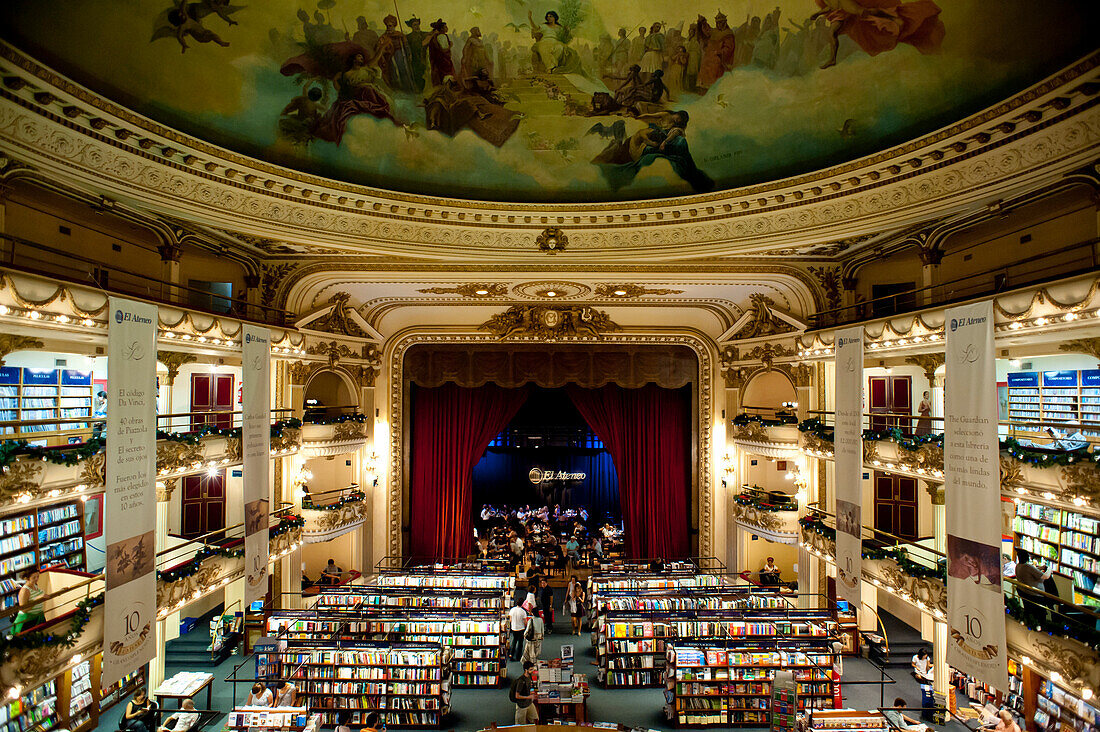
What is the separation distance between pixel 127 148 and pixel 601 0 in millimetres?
7116

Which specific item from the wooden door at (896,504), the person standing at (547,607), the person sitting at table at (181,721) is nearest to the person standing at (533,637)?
the person standing at (547,607)

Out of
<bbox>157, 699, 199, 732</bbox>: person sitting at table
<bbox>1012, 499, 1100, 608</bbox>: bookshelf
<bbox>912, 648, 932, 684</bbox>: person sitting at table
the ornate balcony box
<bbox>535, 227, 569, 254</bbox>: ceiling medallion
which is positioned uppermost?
<bbox>535, 227, 569, 254</bbox>: ceiling medallion

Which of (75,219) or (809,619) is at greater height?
(75,219)

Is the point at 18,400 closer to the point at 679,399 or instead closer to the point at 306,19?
the point at 306,19

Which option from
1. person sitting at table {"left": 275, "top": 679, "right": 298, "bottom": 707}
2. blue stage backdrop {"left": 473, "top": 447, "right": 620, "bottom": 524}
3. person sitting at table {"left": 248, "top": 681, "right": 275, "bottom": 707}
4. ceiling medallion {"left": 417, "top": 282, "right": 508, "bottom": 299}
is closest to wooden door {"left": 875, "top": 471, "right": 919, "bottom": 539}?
blue stage backdrop {"left": 473, "top": 447, "right": 620, "bottom": 524}

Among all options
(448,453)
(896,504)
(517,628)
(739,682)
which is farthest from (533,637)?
(896,504)

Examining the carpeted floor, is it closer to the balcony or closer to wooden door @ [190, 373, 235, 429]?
the balcony

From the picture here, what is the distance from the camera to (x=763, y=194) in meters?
9.48

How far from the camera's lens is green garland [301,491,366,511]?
1240 centimetres

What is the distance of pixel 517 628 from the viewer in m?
10.6

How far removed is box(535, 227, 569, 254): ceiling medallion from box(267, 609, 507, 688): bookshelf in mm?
6967

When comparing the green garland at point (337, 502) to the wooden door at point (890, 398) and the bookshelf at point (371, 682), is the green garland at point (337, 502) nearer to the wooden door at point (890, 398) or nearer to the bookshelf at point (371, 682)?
the bookshelf at point (371, 682)

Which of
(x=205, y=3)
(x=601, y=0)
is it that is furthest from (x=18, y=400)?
(x=601, y=0)

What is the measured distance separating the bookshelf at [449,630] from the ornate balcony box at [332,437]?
355 cm
